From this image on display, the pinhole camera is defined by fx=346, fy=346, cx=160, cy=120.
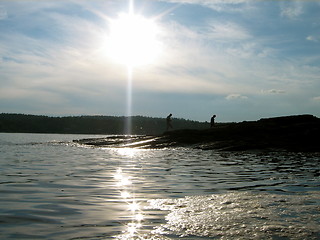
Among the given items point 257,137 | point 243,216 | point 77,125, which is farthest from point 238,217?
point 77,125

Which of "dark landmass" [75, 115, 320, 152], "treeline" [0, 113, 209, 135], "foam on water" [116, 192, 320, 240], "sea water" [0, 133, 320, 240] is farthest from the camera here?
"treeline" [0, 113, 209, 135]

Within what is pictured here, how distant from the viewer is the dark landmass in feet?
98.0

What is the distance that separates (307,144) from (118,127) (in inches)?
5851

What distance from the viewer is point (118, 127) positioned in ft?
573

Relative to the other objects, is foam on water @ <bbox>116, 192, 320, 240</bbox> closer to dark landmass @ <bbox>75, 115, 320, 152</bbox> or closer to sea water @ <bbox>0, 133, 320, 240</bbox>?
sea water @ <bbox>0, 133, 320, 240</bbox>

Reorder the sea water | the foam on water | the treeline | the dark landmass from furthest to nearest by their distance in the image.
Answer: the treeline → the dark landmass → the sea water → the foam on water

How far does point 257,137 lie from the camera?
1272 inches

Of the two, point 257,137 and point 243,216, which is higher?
point 257,137

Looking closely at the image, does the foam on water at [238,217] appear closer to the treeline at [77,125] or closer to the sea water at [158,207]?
the sea water at [158,207]

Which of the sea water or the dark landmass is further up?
the dark landmass

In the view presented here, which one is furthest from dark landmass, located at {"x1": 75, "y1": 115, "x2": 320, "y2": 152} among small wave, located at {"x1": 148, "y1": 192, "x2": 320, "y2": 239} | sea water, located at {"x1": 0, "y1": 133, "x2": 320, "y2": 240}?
small wave, located at {"x1": 148, "y1": 192, "x2": 320, "y2": 239}

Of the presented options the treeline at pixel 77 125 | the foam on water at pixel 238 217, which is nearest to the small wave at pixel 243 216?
the foam on water at pixel 238 217

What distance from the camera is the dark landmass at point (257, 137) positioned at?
98.0 feet

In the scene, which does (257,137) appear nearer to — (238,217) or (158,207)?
(158,207)
